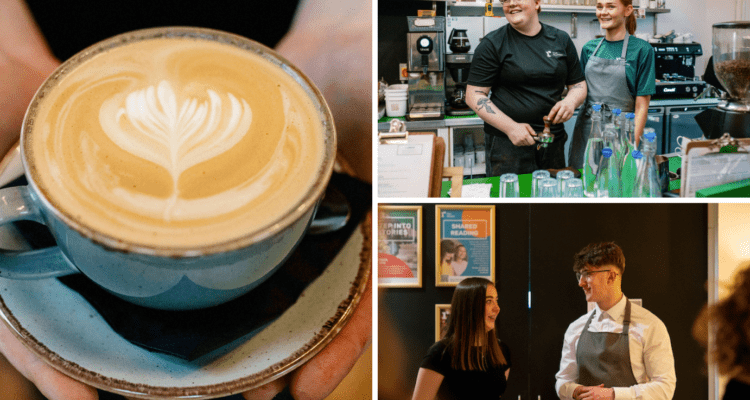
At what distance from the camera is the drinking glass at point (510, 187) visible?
113 centimetres

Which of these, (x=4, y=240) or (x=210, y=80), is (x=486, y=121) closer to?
(x=210, y=80)

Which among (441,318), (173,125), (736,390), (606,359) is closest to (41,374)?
(173,125)

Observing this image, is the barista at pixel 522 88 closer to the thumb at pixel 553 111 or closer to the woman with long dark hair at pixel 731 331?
the thumb at pixel 553 111

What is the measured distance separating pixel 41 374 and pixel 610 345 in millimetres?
1078

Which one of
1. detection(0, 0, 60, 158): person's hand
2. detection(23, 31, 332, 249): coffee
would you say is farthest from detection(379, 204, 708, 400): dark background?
detection(0, 0, 60, 158): person's hand

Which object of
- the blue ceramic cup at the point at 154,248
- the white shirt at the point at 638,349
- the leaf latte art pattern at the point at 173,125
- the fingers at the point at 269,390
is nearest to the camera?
the blue ceramic cup at the point at 154,248

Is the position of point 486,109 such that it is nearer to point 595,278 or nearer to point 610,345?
point 595,278

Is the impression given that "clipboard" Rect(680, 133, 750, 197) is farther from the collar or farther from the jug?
the jug

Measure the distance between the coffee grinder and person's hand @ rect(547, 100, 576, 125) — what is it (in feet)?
0.85

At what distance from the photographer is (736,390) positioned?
106cm

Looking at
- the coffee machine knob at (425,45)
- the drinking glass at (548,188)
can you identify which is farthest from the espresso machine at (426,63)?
the drinking glass at (548,188)

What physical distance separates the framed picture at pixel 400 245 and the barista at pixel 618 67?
0.40m

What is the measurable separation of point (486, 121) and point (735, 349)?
675 millimetres

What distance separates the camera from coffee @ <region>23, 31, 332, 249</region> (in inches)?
32.5
